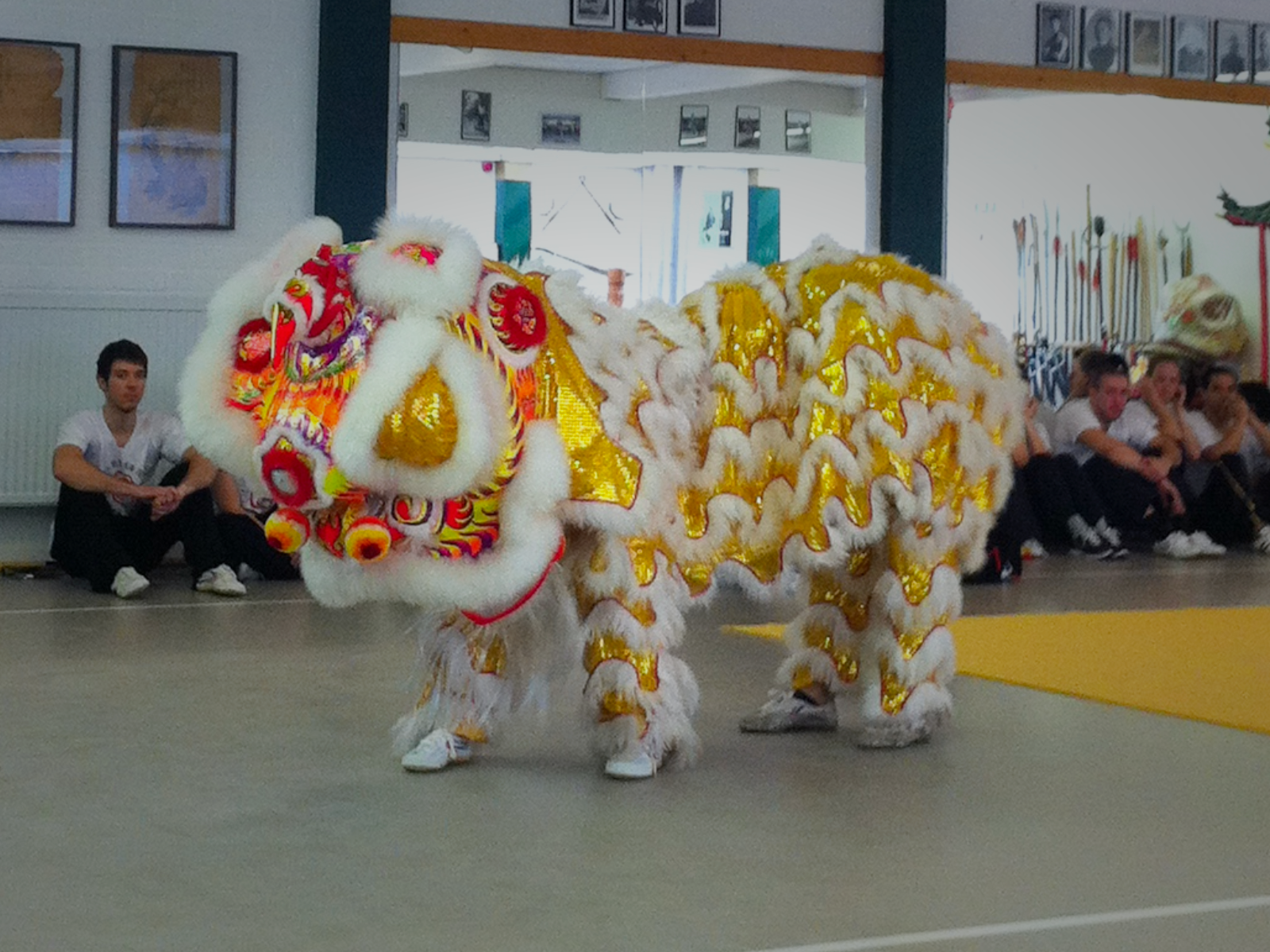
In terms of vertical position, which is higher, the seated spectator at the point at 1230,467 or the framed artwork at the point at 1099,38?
the framed artwork at the point at 1099,38

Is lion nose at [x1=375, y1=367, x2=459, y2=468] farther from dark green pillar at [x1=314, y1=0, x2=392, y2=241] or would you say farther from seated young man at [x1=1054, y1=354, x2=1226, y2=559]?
seated young man at [x1=1054, y1=354, x2=1226, y2=559]

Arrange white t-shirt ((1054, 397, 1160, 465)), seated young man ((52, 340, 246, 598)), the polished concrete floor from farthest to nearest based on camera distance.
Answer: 1. white t-shirt ((1054, 397, 1160, 465))
2. seated young man ((52, 340, 246, 598))
3. the polished concrete floor

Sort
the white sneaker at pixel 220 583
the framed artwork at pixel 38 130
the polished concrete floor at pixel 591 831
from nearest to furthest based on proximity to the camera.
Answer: the polished concrete floor at pixel 591 831 → the white sneaker at pixel 220 583 → the framed artwork at pixel 38 130

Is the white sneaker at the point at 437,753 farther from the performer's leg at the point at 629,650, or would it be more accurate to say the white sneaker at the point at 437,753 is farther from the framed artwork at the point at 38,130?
the framed artwork at the point at 38,130

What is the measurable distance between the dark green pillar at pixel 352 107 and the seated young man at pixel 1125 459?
11.4ft

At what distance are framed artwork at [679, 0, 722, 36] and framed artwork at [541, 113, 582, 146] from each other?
2.14 feet

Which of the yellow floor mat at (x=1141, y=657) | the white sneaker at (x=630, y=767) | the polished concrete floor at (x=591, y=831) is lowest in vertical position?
the polished concrete floor at (x=591, y=831)

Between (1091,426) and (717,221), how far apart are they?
204 centimetres

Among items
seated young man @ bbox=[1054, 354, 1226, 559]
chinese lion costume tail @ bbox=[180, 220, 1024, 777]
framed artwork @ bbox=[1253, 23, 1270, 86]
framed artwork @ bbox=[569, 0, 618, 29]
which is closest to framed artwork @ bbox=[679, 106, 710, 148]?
framed artwork @ bbox=[569, 0, 618, 29]

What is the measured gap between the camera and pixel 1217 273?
35.1ft

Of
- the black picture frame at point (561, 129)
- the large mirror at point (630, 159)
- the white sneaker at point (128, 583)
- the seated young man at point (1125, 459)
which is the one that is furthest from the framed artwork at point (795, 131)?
the white sneaker at point (128, 583)

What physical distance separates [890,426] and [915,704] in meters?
0.60

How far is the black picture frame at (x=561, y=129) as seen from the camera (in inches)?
343

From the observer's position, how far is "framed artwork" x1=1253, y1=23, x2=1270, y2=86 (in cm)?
1010
